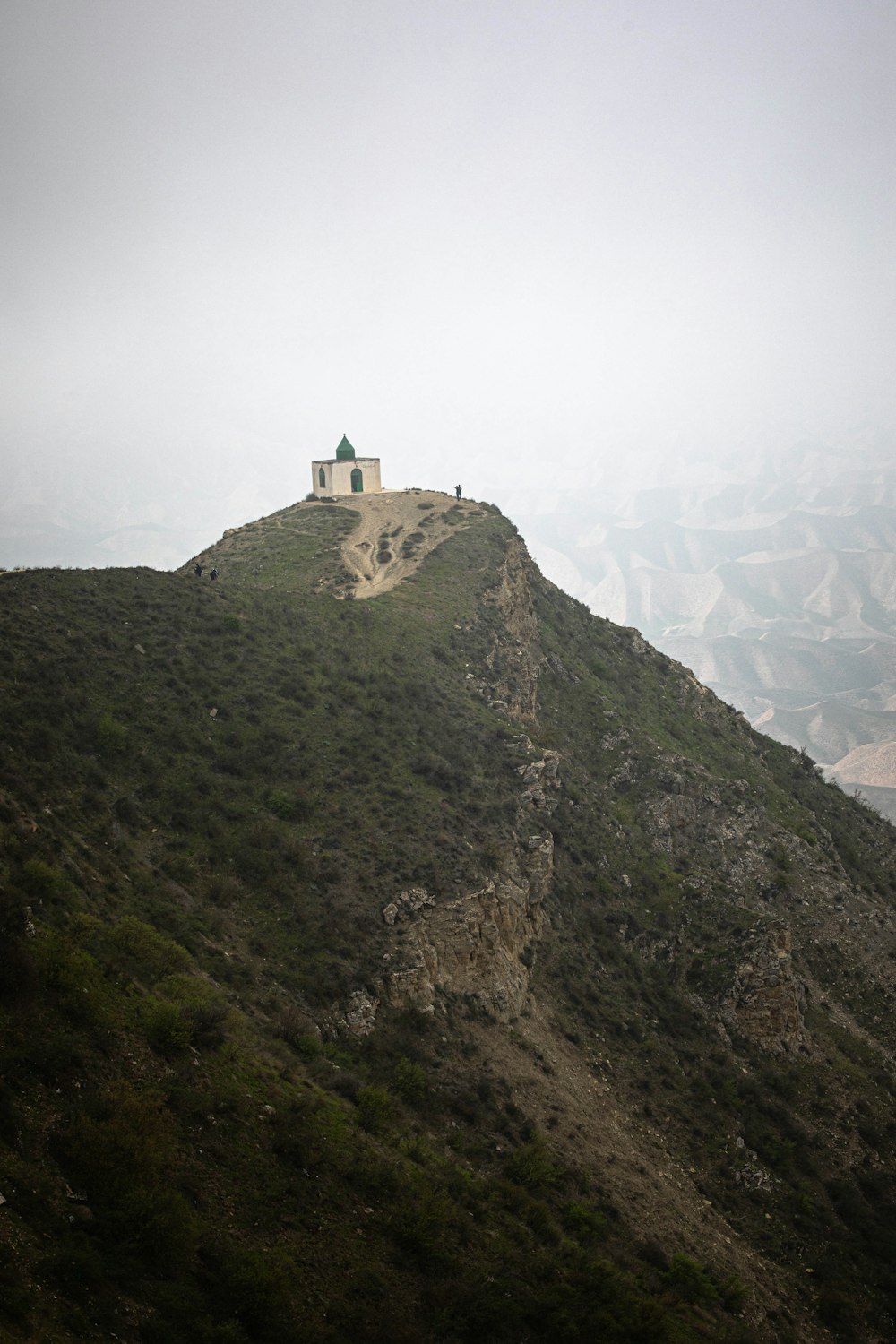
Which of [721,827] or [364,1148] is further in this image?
[721,827]

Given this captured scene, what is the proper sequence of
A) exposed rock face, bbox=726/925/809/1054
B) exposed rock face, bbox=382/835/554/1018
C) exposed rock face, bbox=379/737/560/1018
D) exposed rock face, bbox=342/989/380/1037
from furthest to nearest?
exposed rock face, bbox=726/925/809/1054 → exposed rock face, bbox=379/737/560/1018 → exposed rock face, bbox=382/835/554/1018 → exposed rock face, bbox=342/989/380/1037

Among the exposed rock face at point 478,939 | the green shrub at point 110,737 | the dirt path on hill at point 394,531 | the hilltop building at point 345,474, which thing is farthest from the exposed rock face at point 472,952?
the hilltop building at point 345,474

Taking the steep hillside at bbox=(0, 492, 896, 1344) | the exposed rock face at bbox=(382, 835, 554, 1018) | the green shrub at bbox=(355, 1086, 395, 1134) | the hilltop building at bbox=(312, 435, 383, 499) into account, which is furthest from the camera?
the hilltop building at bbox=(312, 435, 383, 499)

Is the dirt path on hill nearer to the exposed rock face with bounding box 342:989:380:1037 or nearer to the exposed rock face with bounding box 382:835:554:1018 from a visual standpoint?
the exposed rock face with bounding box 382:835:554:1018

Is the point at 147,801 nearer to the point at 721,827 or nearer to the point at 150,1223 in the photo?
the point at 150,1223

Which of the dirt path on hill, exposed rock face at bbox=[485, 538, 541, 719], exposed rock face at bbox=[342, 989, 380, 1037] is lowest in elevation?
exposed rock face at bbox=[342, 989, 380, 1037]

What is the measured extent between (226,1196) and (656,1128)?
18.0 metres

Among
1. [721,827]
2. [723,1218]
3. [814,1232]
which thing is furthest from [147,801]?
[721,827]

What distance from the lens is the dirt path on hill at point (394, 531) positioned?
51.3 meters

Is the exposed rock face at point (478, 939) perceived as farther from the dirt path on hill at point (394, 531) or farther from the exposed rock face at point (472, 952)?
the dirt path on hill at point (394, 531)

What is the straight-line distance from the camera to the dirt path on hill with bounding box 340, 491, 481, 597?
51281 millimetres

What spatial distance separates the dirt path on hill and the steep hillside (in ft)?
4.47

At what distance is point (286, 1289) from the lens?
1385 centimetres

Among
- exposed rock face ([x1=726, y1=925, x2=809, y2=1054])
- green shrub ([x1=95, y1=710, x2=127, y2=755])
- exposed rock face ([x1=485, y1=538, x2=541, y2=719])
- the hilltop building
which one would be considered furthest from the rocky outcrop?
the hilltop building
